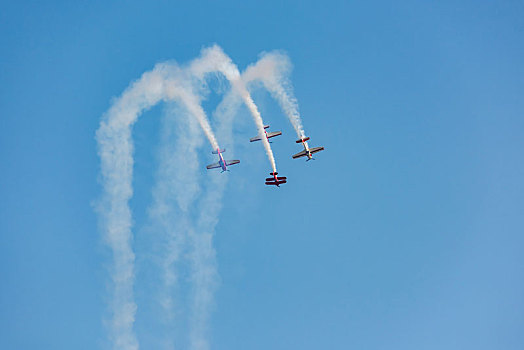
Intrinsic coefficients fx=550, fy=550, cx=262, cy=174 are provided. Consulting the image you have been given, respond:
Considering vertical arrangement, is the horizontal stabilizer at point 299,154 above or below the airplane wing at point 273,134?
below

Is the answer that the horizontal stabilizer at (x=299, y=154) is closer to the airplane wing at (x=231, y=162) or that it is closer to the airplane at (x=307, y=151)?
the airplane at (x=307, y=151)

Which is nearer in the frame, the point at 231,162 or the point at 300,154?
the point at 300,154

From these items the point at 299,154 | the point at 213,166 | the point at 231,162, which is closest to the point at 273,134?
the point at 299,154

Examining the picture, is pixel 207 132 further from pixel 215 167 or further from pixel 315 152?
pixel 315 152

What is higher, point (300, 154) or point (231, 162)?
point (231, 162)

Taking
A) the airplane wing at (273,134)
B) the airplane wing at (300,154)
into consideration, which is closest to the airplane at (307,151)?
the airplane wing at (300,154)

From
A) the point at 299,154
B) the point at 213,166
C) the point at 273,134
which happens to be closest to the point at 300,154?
the point at 299,154

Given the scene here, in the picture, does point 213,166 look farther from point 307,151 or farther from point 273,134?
point 307,151

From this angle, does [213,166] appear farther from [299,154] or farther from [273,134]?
[299,154]

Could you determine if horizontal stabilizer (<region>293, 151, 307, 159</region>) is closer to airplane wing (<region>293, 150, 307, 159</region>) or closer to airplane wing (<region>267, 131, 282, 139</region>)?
airplane wing (<region>293, 150, 307, 159</region>)

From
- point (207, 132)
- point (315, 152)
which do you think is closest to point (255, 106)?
point (207, 132)

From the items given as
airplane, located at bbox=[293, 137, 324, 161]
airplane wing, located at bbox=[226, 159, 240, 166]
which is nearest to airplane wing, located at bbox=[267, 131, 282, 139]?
airplane, located at bbox=[293, 137, 324, 161]

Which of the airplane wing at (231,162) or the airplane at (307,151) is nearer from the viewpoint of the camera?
the airplane at (307,151)

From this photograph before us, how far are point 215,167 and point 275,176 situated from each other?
25.5 feet
